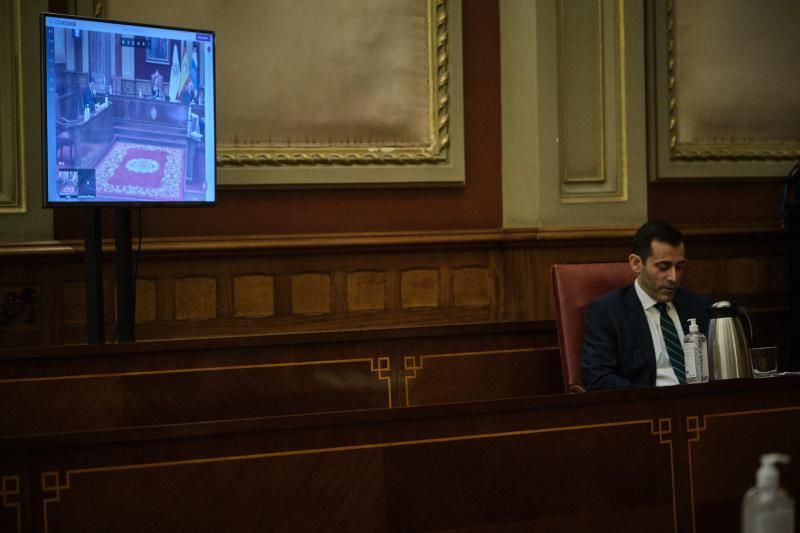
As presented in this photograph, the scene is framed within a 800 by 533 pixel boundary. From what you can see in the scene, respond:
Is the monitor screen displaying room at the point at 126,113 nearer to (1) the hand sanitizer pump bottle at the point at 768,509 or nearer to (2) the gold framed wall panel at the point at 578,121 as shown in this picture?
(2) the gold framed wall panel at the point at 578,121

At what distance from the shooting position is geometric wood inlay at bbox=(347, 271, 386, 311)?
4270 millimetres

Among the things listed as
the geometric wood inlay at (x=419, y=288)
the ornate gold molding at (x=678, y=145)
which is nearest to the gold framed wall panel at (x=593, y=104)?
the ornate gold molding at (x=678, y=145)

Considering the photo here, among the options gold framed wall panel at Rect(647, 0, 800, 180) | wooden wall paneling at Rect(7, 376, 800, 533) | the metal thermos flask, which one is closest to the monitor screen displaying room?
wooden wall paneling at Rect(7, 376, 800, 533)

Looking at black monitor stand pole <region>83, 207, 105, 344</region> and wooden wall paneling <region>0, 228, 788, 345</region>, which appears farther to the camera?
wooden wall paneling <region>0, 228, 788, 345</region>

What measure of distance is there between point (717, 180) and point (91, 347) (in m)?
3.24

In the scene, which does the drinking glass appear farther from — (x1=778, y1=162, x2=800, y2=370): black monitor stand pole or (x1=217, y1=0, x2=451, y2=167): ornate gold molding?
(x1=217, y1=0, x2=451, y2=167): ornate gold molding

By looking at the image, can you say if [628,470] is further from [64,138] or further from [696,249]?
[696,249]

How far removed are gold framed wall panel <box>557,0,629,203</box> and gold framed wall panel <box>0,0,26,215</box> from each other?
2.47 meters

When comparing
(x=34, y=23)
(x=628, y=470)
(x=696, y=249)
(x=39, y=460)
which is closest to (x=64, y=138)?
(x=34, y=23)

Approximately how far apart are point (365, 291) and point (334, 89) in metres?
0.97

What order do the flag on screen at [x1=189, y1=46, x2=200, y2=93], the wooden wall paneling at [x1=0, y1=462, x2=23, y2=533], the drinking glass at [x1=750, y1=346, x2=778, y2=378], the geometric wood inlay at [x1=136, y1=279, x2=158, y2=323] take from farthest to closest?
the geometric wood inlay at [x1=136, y1=279, x2=158, y2=323]
the flag on screen at [x1=189, y1=46, x2=200, y2=93]
the drinking glass at [x1=750, y1=346, x2=778, y2=378]
the wooden wall paneling at [x1=0, y1=462, x2=23, y2=533]

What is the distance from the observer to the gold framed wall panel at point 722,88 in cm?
453

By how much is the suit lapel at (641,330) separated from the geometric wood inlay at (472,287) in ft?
4.33

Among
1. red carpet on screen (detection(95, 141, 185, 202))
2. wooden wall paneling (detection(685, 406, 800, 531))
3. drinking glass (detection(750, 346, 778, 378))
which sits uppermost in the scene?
red carpet on screen (detection(95, 141, 185, 202))
